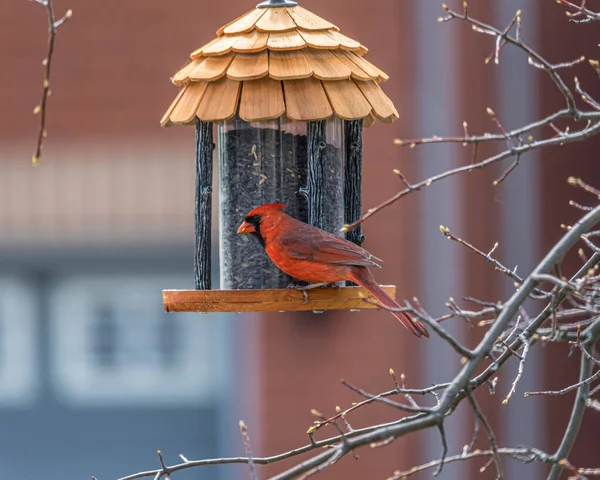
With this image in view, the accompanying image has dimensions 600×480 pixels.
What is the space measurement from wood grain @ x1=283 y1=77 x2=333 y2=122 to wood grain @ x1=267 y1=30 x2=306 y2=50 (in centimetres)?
10

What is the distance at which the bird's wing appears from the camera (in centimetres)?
355

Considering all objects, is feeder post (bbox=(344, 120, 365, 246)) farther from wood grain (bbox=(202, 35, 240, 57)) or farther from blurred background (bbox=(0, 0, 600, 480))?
blurred background (bbox=(0, 0, 600, 480))

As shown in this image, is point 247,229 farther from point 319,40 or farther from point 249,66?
point 319,40

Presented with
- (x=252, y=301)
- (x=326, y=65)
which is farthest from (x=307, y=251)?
(x=326, y=65)

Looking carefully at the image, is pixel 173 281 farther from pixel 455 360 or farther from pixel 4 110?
pixel 455 360

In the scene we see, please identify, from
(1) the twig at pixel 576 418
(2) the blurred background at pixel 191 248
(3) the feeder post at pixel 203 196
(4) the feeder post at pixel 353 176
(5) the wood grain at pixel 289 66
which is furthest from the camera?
(2) the blurred background at pixel 191 248

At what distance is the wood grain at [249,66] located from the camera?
11.4 feet

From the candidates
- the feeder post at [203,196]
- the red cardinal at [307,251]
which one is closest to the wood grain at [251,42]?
the feeder post at [203,196]

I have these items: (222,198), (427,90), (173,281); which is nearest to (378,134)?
(427,90)

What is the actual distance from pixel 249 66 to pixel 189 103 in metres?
0.23

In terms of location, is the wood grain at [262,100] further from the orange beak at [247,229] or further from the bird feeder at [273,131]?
the orange beak at [247,229]

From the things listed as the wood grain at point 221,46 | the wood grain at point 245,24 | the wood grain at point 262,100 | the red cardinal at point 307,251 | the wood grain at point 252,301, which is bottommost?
the wood grain at point 252,301

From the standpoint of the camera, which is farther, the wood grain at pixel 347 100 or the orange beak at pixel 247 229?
the orange beak at pixel 247 229

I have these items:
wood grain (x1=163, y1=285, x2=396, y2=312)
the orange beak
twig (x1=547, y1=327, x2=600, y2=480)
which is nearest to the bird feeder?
wood grain (x1=163, y1=285, x2=396, y2=312)
